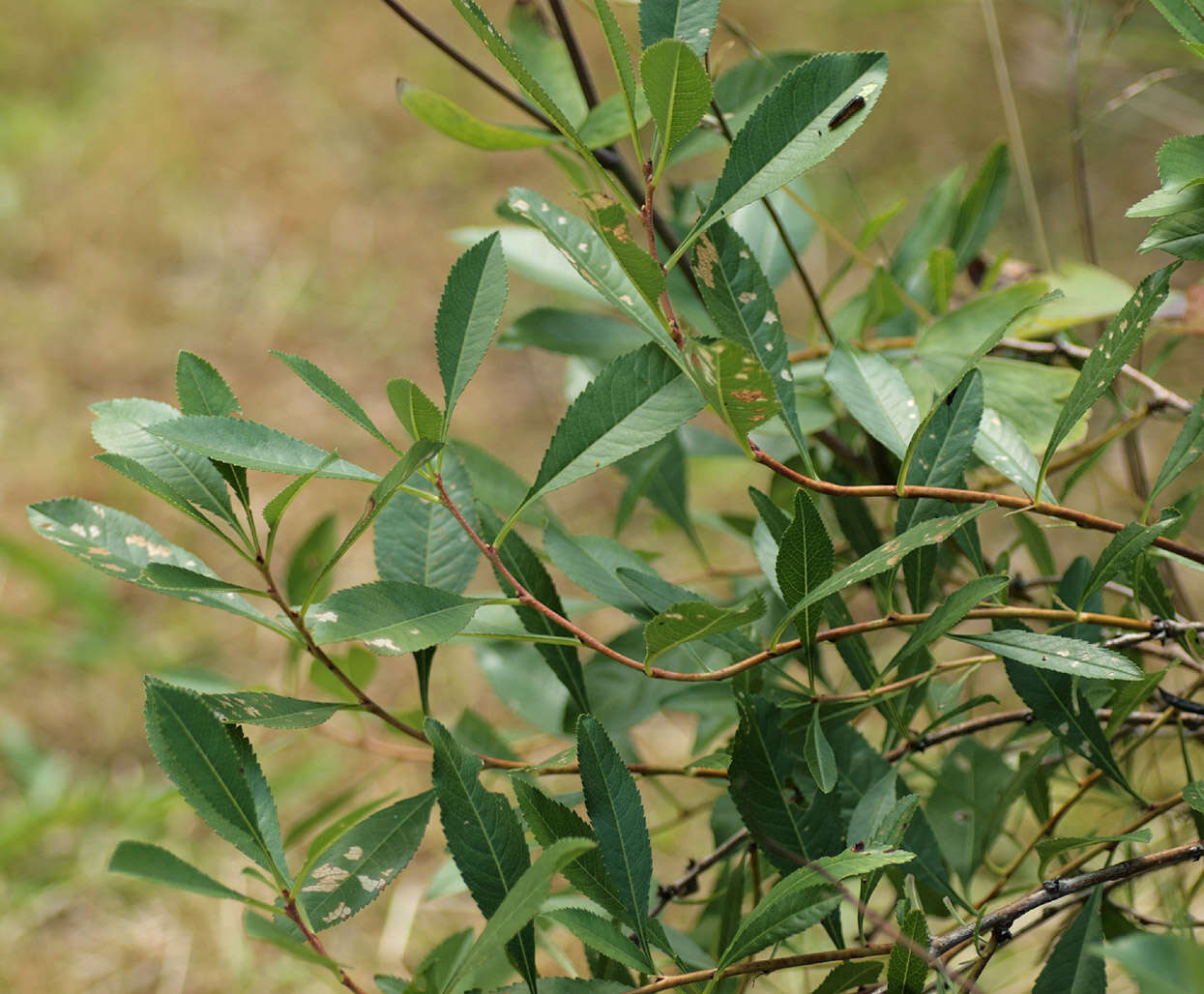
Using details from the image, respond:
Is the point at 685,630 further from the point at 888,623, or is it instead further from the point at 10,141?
the point at 10,141

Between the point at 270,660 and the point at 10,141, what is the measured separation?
113cm

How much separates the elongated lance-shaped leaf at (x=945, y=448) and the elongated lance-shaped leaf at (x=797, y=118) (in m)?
0.09

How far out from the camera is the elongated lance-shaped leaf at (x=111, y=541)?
347mm

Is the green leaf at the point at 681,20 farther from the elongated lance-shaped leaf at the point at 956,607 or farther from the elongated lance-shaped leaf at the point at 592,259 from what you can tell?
the elongated lance-shaped leaf at the point at 956,607

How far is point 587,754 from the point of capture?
320mm

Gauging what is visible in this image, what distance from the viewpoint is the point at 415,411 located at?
1.06 ft

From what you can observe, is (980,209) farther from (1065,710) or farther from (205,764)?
(205,764)

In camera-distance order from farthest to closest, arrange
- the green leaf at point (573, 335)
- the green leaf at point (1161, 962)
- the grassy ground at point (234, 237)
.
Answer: the grassy ground at point (234, 237)
the green leaf at point (573, 335)
the green leaf at point (1161, 962)

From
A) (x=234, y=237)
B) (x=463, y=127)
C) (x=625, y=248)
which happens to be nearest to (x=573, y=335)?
(x=463, y=127)

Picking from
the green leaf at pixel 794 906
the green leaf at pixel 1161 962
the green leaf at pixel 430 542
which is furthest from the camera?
the green leaf at pixel 430 542

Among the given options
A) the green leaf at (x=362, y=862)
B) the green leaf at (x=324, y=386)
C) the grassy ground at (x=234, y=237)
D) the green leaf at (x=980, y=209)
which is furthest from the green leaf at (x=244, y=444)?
the grassy ground at (x=234, y=237)

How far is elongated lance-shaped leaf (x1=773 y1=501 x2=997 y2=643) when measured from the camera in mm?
303

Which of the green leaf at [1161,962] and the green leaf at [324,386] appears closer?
the green leaf at [1161,962]

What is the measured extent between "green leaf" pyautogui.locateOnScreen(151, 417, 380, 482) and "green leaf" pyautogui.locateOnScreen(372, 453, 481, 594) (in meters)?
0.07
